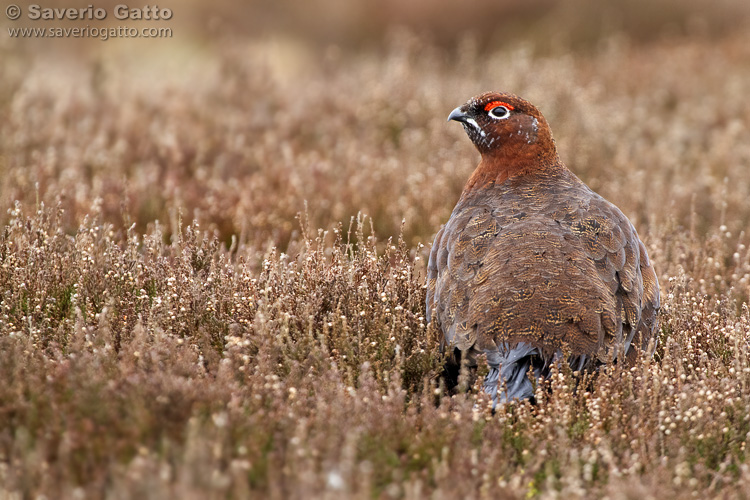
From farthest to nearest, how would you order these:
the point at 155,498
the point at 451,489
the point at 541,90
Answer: the point at 541,90 → the point at 451,489 → the point at 155,498

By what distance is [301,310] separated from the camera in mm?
4387

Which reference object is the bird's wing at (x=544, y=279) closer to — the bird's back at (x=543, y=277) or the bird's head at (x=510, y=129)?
the bird's back at (x=543, y=277)

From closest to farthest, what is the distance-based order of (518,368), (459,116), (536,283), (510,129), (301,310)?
(518,368) < (536,283) < (301,310) < (510,129) < (459,116)

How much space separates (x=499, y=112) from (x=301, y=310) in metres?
2.06

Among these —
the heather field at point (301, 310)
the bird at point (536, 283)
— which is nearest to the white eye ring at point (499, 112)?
the bird at point (536, 283)

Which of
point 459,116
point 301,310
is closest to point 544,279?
point 301,310

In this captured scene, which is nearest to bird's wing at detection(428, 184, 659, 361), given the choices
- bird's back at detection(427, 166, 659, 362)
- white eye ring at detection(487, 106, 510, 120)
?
bird's back at detection(427, 166, 659, 362)

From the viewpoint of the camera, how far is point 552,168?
5.24 meters

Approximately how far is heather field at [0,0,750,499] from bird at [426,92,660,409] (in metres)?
0.16

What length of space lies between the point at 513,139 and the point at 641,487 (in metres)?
3.05

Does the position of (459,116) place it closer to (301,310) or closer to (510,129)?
(510,129)

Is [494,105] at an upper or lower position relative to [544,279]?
upper

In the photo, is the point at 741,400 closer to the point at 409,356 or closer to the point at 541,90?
the point at 409,356

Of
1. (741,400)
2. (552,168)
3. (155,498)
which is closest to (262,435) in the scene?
(155,498)
